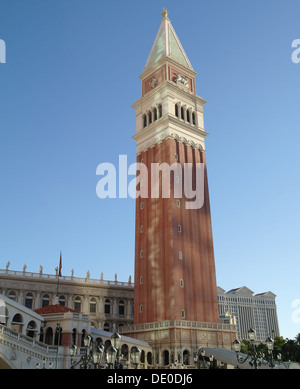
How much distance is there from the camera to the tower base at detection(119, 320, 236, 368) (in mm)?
46062

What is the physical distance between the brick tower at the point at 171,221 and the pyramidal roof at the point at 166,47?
253mm

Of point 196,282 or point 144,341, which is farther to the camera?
point 196,282

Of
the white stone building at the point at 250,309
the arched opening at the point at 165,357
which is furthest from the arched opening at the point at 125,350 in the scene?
the white stone building at the point at 250,309

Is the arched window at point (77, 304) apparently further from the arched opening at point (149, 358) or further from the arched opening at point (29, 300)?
the arched opening at point (149, 358)

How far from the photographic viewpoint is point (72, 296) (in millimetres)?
66250

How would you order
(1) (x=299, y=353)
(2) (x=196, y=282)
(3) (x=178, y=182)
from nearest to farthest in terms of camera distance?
1. (2) (x=196, y=282)
2. (3) (x=178, y=182)
3. (1) (x=299, y=353)

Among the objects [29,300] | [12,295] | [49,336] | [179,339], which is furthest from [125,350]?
[12,295]

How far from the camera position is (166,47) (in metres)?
67.8

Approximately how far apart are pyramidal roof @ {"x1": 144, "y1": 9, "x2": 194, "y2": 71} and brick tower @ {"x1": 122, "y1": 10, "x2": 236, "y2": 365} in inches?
10.0

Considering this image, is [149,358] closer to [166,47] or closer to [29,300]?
[29,300]

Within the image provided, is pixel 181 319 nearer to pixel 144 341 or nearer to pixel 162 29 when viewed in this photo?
pixel 144 341
